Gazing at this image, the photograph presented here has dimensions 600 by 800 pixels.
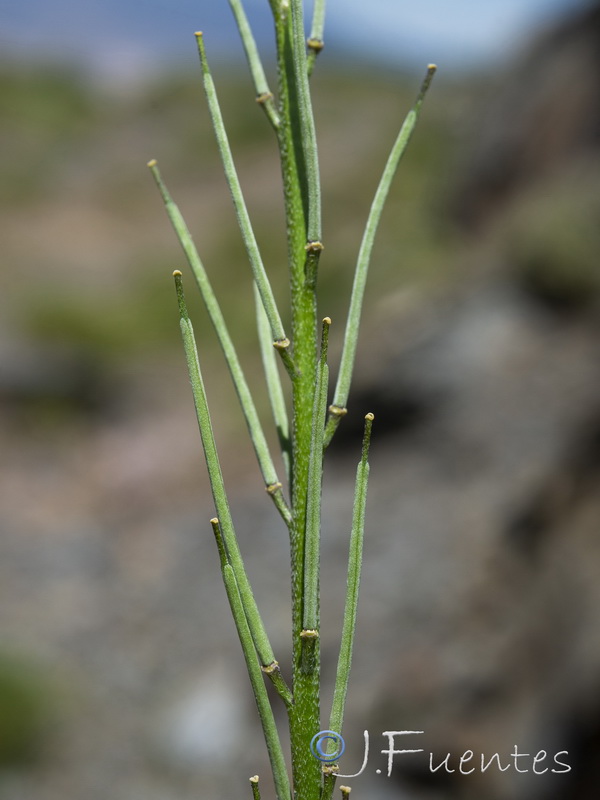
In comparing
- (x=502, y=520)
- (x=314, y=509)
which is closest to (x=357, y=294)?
(x=314, y=509)

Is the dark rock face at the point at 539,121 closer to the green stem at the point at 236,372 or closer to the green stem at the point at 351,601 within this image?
the green stem at the point at 236,372

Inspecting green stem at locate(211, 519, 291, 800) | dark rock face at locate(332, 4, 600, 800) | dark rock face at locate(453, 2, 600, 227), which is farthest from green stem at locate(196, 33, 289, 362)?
dark rock face at locate(453, 2, 600, 227)

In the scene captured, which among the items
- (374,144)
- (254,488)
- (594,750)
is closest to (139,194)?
(374,144)

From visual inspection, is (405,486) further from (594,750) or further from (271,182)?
(271,182)

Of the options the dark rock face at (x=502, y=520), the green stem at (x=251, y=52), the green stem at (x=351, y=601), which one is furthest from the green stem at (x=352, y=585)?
the dark rock face at (x=502, y=520)

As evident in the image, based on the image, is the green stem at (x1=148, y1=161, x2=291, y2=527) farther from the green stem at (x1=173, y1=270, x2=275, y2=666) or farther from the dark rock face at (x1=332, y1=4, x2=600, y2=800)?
the dark rock face at (x1=332, y1=4, x2=600, y2=800)

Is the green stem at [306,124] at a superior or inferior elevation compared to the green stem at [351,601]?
superior

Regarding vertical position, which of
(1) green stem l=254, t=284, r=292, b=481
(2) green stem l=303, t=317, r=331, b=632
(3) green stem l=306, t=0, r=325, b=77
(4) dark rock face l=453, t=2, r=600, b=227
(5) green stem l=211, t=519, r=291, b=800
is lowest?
(5) green stem l=211, t=519, r=291, b=800
